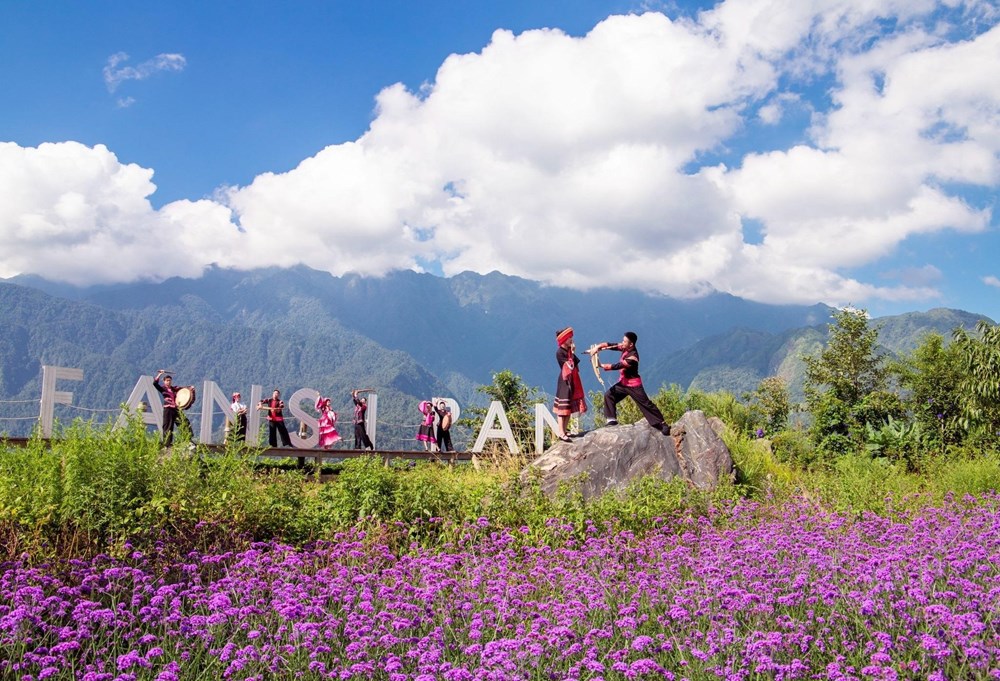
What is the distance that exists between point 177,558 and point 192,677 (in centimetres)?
248

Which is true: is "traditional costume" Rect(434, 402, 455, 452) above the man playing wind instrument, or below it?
below

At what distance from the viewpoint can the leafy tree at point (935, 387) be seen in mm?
17859

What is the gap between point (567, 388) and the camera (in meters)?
13.0

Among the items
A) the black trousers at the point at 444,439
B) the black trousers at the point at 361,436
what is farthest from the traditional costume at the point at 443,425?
the black trousers at the point at 361,436

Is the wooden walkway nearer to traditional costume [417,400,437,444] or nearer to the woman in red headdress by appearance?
traditional costume [417,400,437,444]

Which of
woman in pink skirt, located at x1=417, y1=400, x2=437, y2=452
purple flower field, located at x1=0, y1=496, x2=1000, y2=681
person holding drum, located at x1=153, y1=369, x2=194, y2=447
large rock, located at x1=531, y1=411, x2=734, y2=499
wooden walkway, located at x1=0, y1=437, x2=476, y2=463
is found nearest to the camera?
purple flower field, located at x1=0, y1=496, x2=1000, y2=681

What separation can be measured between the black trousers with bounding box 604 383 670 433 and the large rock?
15 cm

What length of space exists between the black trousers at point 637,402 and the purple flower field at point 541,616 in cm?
536

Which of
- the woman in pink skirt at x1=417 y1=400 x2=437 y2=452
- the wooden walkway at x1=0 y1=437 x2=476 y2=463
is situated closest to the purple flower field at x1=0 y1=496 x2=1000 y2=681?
the wooden walkway at x1=0 y1=437 x2=476 y2=463

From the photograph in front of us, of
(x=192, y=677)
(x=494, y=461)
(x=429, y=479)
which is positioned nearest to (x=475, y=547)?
(x=429, y=479)

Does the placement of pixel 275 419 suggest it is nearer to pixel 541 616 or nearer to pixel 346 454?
pixel 346 454

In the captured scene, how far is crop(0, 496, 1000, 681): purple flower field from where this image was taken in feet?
12.3

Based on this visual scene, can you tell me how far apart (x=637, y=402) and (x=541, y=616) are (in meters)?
8.36

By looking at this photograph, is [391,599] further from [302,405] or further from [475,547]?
[302,405]
